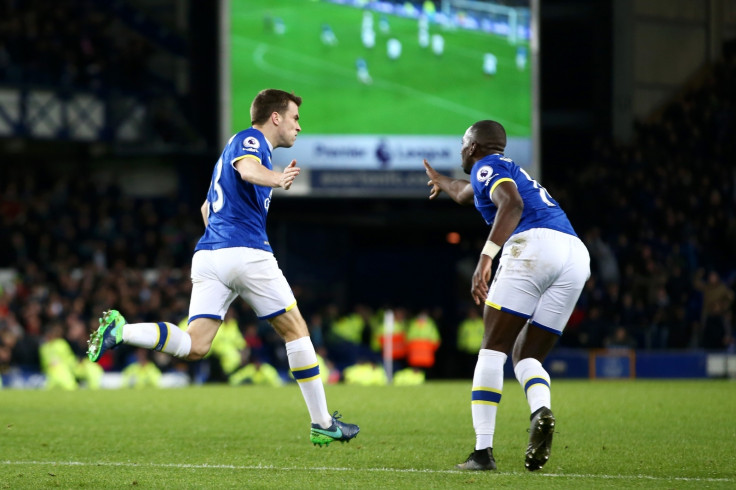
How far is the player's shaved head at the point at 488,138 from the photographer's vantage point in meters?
7.27

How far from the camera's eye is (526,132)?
953 inches

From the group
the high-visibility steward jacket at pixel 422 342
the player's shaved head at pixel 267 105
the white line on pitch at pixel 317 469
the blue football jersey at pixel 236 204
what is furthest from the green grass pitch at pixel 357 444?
the high-visibility steward jacket at pixel 422 342

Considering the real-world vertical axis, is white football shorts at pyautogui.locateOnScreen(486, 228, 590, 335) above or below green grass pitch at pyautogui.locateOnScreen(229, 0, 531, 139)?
below

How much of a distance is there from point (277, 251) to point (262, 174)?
21.5 m

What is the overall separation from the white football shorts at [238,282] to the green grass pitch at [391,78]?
55.1ft

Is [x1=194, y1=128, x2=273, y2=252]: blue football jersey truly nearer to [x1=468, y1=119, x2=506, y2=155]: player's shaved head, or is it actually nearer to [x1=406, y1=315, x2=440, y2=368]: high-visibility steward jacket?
[x1=468, y1=119, x2=506, y2=155]: player's shaved head

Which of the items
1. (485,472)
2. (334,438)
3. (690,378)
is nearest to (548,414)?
(485,472)

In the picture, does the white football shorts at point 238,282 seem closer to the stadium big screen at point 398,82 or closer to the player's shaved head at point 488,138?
the player's shaved head at point 488,138

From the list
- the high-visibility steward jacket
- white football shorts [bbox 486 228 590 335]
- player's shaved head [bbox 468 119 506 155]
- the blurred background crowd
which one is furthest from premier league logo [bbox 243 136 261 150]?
the high-visibility steward jacket

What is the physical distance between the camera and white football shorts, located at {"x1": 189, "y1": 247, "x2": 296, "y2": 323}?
7.32 meters

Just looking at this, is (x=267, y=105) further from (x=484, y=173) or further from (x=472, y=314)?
(x=472, y=314)

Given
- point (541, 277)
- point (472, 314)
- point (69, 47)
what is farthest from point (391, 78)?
point (541, 277)

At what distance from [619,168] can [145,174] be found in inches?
445

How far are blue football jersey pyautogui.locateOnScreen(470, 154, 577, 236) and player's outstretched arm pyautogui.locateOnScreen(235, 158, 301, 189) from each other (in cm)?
108
